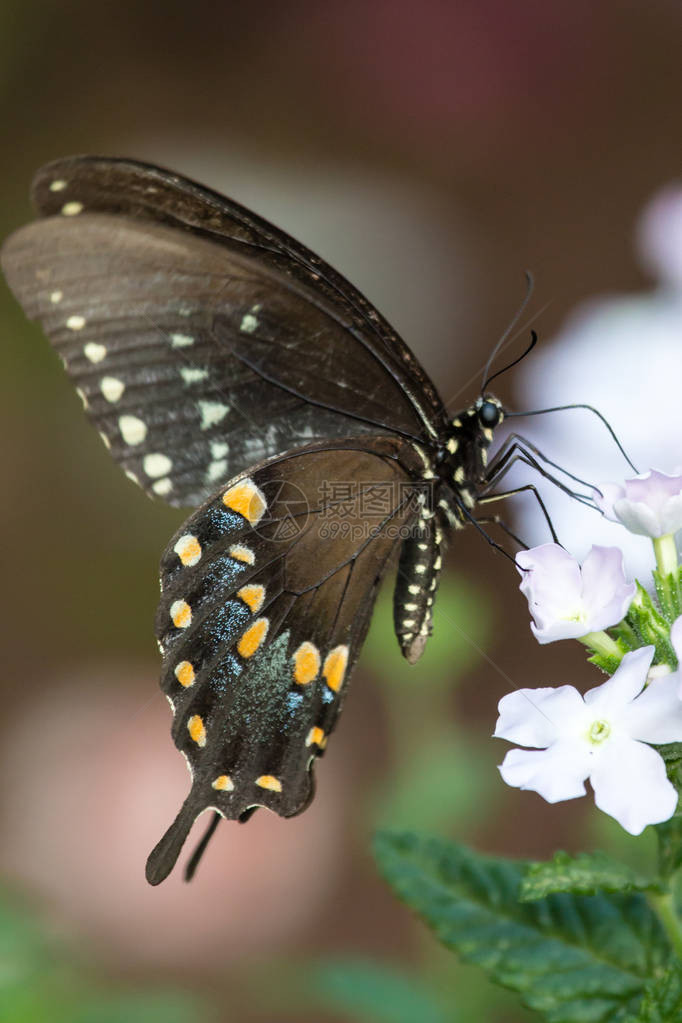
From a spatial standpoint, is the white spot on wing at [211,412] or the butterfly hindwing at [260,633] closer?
the butterfly hindwing at [260,633]

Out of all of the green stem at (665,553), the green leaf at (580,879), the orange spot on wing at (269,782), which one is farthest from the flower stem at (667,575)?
the orange spot on wing at (269,782)

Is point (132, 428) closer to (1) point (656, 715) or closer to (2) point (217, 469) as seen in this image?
(2) point (217, 469)

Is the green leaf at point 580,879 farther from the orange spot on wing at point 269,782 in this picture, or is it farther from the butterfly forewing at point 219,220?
the butterfly forewing at point 219,220

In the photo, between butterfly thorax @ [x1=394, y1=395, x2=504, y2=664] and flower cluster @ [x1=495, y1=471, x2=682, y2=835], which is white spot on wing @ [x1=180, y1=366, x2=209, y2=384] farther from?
flower cluster @ [x1=495, y1=471, x2=682, y2=835]

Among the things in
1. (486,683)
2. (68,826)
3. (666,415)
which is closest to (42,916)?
(68,826)

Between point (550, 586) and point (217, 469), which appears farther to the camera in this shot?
point (217, 469)

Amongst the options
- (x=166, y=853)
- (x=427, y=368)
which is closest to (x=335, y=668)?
(x=166, y=853)
